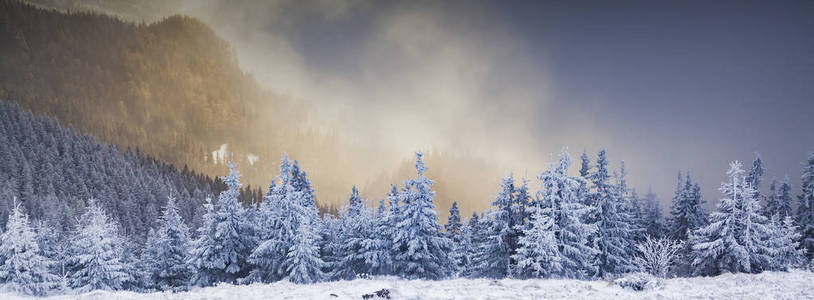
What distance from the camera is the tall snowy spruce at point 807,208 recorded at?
3997 centimetres

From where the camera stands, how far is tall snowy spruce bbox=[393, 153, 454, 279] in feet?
93.1

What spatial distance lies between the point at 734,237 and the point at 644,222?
24.7 meters

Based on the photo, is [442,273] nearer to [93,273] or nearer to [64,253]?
[93,273]

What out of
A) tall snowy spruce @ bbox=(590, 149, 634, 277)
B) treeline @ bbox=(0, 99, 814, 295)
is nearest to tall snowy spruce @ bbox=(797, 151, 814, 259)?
treeline @ bbox=(0, 99, 814, 295)

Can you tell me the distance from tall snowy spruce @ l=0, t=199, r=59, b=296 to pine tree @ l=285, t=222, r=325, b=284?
75.1 ft

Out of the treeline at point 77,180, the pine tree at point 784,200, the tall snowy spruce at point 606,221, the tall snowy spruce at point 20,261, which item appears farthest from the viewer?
the treeline at point 77,180

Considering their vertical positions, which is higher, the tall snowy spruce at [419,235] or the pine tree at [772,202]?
the pine tree at [772,202]

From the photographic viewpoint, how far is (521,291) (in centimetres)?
1553

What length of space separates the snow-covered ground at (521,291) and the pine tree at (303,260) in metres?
9.89

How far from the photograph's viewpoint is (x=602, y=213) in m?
32.8

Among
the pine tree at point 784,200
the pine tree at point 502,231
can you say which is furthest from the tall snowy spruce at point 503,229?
the pine tree at point 784,200

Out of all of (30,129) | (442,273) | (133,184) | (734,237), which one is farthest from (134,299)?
(30,129)

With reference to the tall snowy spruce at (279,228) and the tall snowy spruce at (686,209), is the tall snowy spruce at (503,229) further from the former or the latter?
the tall snowy spruce at (686,209)

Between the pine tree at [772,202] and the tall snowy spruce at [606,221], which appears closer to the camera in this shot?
the tall snowy spruce at [606,221]
